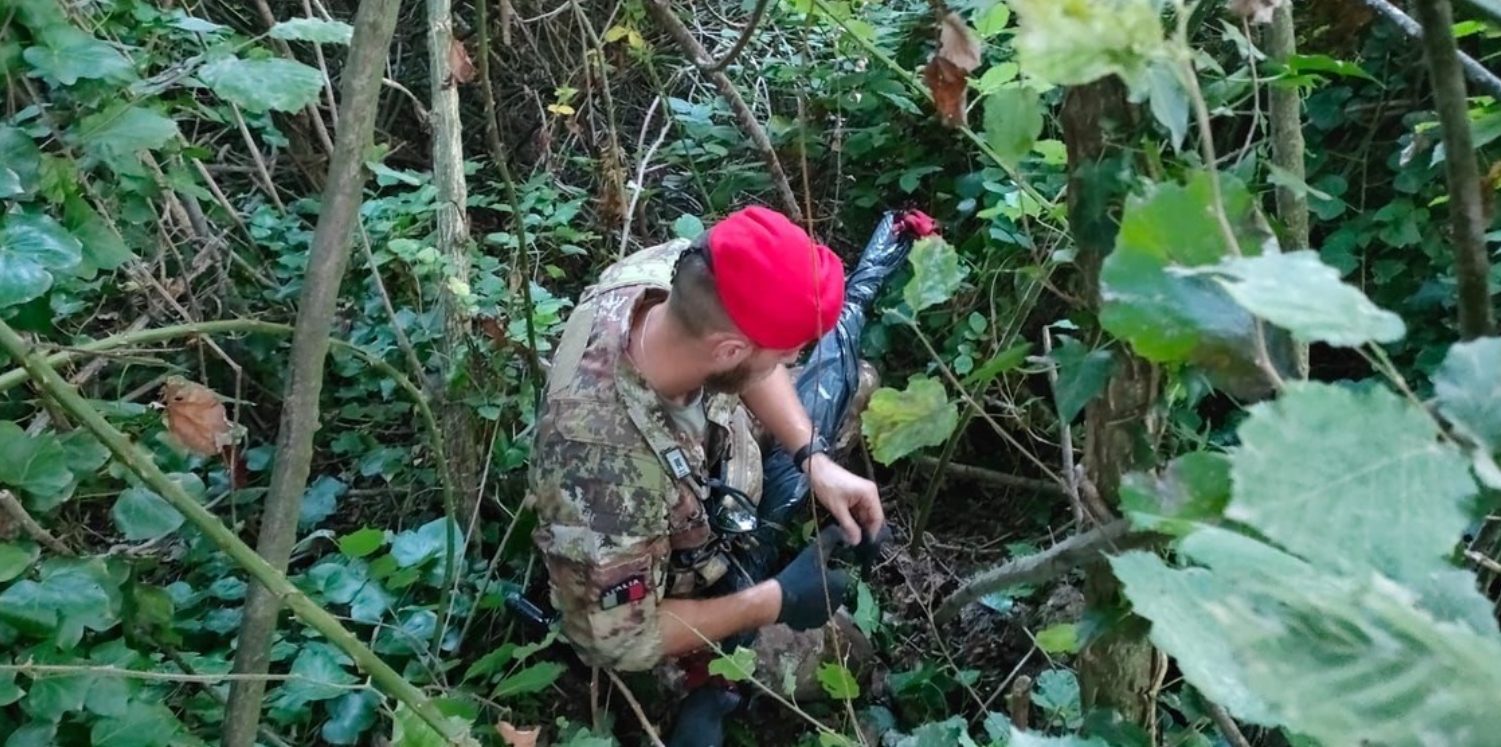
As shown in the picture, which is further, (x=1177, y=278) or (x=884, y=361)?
(x=884, y=361)

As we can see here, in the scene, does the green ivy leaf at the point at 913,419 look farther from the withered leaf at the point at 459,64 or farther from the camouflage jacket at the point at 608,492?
the withered leaf at the point at 459,64

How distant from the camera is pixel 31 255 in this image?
4.22 ft

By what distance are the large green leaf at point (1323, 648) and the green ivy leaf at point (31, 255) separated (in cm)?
133

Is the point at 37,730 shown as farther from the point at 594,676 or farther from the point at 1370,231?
the point at 1370,231

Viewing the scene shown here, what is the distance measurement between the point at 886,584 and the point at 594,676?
0.80m

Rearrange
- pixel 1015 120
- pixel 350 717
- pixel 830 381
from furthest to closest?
1. pixel 830 381
2. pixel 350 717
3. pixel 1015 120

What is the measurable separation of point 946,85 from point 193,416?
1159 mm

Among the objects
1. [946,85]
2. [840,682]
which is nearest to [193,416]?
[840,682]

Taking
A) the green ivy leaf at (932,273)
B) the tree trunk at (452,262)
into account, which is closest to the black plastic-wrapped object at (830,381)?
the tree trunk at (452,262)

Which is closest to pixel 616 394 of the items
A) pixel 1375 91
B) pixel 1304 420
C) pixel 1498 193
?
pixel 1498 193

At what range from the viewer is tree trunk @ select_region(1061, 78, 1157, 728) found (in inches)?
34.6

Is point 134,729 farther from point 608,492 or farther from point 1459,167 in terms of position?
point 1459,167

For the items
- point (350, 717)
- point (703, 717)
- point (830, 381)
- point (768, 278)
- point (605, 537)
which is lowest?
point (703, 717)

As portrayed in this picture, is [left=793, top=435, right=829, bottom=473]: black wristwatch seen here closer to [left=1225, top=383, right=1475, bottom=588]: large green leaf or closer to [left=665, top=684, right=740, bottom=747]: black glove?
[left=665, top=684, right=740, bottom=747]: black glove
